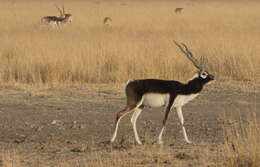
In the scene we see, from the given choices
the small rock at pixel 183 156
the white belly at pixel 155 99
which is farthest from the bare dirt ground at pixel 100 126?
the white belly at pixel 155 99

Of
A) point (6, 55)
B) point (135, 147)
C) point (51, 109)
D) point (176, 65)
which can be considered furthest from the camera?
point (6, 55)

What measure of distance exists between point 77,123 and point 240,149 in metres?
3.25

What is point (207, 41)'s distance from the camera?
1600cm

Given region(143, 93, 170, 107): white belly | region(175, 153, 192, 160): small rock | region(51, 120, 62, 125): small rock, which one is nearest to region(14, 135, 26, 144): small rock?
region(51, 120, 62, 125): small rock

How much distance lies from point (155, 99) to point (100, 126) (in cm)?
164

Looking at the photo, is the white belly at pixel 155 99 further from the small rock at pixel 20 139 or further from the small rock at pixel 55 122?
the small rock at pixel 55 122

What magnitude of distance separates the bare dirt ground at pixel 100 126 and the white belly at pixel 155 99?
17.5 inches

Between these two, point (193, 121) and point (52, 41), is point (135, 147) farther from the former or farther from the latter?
point (52, 41)

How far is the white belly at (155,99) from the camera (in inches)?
277

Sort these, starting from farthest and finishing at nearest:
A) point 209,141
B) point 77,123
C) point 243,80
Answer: point 243,80
point 77,123
point 209,141

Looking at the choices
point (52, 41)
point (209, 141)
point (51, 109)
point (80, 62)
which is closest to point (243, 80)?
point (80, 62)

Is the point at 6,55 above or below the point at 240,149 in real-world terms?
above

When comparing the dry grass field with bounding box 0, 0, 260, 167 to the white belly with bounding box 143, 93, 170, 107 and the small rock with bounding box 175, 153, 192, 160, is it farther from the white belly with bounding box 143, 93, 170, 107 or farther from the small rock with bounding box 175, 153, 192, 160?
the white belly with bounding box 143, 93, 170, 107

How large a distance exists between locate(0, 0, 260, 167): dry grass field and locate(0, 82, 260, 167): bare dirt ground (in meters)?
0.01
